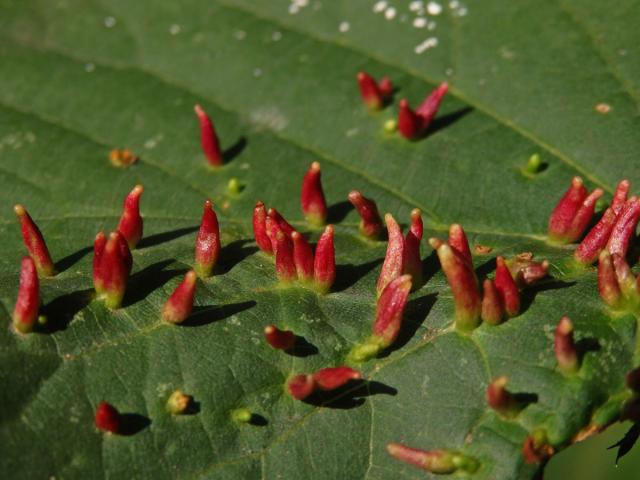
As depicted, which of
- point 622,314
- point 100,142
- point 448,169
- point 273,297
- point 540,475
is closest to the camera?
point 540,475

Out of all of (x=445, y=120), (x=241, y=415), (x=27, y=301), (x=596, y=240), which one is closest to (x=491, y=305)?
(x=596, y=240)

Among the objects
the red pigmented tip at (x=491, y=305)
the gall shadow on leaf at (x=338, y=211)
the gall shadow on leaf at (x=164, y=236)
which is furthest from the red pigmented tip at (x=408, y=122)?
the red pigmented tip at (x=491, y=305)

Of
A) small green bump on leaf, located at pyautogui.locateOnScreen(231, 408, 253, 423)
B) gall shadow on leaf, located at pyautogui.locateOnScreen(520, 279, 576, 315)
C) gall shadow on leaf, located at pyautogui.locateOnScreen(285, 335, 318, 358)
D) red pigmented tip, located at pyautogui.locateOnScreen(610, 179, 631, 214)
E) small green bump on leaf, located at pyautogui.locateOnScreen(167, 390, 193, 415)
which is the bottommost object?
small green bump on leaf, located at pyautogui.locateOnScreen(231, 408, 253, 423)

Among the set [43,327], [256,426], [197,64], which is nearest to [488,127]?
[197,64]

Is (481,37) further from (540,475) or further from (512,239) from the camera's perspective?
(540,475)

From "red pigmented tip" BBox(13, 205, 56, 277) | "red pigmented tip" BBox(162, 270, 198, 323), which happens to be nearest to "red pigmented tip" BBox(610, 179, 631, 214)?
"red pigmented tip" BBox(162, 270, 198, 323)

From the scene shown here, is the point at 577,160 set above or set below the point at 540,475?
above

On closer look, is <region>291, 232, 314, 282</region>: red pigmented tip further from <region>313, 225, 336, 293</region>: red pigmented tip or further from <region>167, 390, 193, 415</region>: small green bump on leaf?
<region>167, 390, 193, 415</region>: small green bump on leaf

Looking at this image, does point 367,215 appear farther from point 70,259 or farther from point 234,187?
point 70,259
